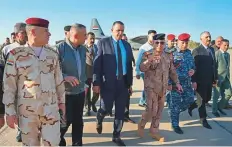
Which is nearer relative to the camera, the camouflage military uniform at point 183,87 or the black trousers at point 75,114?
the black trousers at point 75,114

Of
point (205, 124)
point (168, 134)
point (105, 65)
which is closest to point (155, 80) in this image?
point (105, 65)

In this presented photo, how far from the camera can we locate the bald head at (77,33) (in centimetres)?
414

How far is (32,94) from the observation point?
3.10 meters

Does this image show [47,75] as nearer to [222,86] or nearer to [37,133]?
[37,133]

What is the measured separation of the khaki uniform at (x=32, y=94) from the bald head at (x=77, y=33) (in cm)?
97

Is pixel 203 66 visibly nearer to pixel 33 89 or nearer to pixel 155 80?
pixel 155 80

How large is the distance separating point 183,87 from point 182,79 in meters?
0.17

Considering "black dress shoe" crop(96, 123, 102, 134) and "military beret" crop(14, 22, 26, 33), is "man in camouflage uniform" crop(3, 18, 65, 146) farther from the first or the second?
"black dress shoe" crop(96, 123, 102, 134)

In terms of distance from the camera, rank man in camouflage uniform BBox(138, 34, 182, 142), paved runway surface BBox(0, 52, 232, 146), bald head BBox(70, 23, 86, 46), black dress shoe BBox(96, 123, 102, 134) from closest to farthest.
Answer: bald head BBox(70, 23, 86, 46), man in camouflage uniform BBox(138, 34, 182, 142), paved runway surface BBox(0, 52, 232, 146), black dress shoe BBox(96, 123, 102, 134)

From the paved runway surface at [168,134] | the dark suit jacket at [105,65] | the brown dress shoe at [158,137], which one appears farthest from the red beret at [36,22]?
the brown dress shoe at [158,137]

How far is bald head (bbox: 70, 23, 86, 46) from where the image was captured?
4141mm

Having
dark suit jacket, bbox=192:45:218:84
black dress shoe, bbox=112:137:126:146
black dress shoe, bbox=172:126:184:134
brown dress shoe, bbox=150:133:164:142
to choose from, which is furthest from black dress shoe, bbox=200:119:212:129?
black dress shoe, bbox=112:137:126:146

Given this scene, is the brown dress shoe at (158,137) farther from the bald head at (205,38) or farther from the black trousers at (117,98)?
the bald head at (205,38)

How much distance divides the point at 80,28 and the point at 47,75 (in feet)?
3.88
